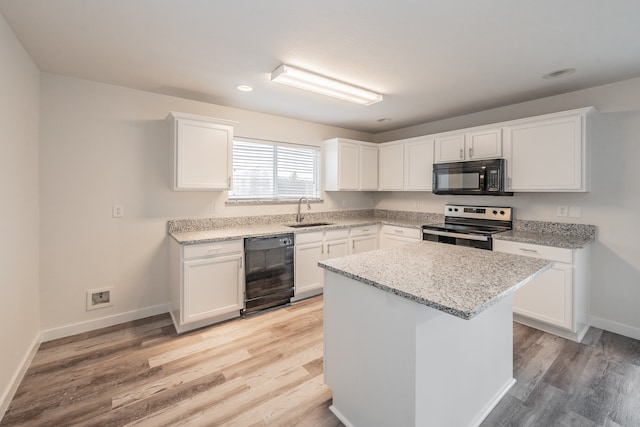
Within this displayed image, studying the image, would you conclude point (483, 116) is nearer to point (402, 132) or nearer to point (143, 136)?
point (402, 132)


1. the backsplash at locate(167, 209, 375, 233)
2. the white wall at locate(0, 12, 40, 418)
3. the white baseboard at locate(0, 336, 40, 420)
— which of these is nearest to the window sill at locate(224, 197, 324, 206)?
the backsplash at locate(167, 209, 375, 233)

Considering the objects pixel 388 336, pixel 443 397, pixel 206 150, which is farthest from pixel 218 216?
pixel 443 397

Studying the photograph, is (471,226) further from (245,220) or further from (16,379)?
(16,379)

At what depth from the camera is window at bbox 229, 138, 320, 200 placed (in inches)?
145

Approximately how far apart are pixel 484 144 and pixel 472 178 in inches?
15.9

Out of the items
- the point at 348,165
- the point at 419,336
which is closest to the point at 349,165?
the point at 348,165

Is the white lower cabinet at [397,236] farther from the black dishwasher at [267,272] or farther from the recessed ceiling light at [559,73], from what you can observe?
the recessed ceiling light at [559,73]

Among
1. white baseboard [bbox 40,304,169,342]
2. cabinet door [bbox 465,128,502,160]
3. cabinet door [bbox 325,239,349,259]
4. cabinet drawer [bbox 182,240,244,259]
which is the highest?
cabinet door [bbox 465,128,502,160]

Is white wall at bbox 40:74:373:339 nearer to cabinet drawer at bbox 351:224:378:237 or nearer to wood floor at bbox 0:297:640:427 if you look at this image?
wood floor at bbox 0:297:640:427

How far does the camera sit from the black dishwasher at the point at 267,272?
10.1ft

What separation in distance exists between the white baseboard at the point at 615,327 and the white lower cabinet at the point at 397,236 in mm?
1846

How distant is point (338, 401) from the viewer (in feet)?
5.72

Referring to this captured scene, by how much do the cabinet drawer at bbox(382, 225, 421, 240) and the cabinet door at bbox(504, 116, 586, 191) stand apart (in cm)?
117

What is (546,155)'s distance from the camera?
2875mm
